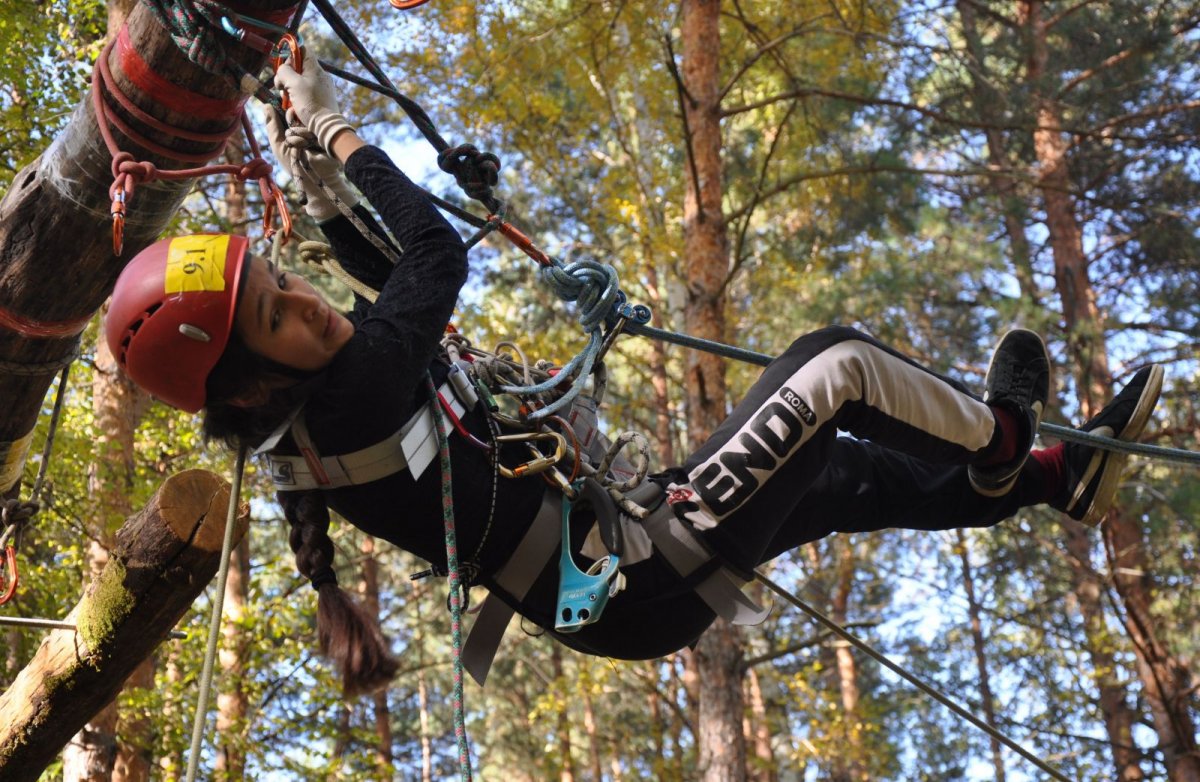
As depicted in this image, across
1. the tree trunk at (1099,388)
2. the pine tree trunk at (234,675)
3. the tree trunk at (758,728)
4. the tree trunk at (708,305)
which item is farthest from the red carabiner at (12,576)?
the tree trunk at (758,728)

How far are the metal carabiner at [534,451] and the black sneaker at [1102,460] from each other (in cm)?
144

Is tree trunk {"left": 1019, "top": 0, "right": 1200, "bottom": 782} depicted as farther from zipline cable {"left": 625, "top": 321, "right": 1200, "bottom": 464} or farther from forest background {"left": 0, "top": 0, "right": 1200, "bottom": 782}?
zipline cable {"left": 625, "top": 321, "right": 1200, "bottom": 464}

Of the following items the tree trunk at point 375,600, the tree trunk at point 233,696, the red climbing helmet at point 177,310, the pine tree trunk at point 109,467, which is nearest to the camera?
the red climbing helmet at point 177,310

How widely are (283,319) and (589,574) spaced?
85 cm

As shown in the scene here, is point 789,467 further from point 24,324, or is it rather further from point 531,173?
point 531,173

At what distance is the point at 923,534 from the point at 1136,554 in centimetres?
790

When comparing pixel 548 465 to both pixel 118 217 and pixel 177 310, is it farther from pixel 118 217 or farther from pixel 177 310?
pixel 118 217

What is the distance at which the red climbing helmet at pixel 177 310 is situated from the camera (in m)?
2.41

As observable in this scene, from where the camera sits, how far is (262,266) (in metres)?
2.52

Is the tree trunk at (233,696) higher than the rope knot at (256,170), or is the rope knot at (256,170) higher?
the tree trunk at (233,696)

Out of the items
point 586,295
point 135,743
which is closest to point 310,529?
point 586,295

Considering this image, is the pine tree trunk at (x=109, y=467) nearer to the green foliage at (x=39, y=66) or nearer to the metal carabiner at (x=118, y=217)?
the green foliage at (x=39, y=66)

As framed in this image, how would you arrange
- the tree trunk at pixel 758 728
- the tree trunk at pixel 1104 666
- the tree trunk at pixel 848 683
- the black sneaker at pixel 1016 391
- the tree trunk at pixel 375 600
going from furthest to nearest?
the tree trunk at pixel 758 728
the tree trunk at pixel 375 600
the tree trunk at pixel 848 683
the tree trunk at pixel 1104 666
the black sneaker at pixel 1016 391

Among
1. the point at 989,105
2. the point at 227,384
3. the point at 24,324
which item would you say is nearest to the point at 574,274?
the point at 227,384
